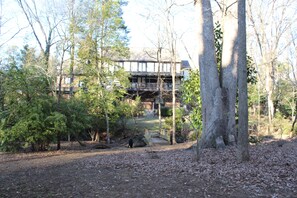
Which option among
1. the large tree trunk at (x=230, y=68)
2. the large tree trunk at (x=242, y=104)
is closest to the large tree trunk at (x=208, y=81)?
the large tree trunk at (x=230, y=68)

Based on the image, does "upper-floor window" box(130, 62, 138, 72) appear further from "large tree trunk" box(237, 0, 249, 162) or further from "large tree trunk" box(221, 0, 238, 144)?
"large tree trunk" box(237, 0, 249, 162)

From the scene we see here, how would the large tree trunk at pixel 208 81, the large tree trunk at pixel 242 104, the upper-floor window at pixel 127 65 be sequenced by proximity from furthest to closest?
1. the upper-floor window at pixel 127 65
2. the large tree trunk at pixel 208 81
3. the large tree trunk at pixel 242 104

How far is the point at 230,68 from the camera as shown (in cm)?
973

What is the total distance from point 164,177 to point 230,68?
5.27 m

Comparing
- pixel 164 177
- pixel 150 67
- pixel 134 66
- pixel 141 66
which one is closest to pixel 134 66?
pixel 134 66

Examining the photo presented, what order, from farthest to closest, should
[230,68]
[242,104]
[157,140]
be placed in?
[157,140]
[230,68]
[242,104]

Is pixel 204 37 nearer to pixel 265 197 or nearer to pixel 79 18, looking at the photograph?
pixel 265 197

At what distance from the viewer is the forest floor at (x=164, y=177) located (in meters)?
4.85

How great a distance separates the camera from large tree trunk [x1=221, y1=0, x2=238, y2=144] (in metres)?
9.58

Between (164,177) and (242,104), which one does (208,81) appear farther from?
(164,177)

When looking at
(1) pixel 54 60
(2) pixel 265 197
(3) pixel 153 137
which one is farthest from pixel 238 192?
(1) pixel 54 60

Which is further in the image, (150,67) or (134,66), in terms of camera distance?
(150,67)

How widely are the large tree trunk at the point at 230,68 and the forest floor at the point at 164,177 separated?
1.72 metres

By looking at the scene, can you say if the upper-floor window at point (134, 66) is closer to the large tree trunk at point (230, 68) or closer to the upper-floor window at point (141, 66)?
the upper-floor window at point (141, 66)
